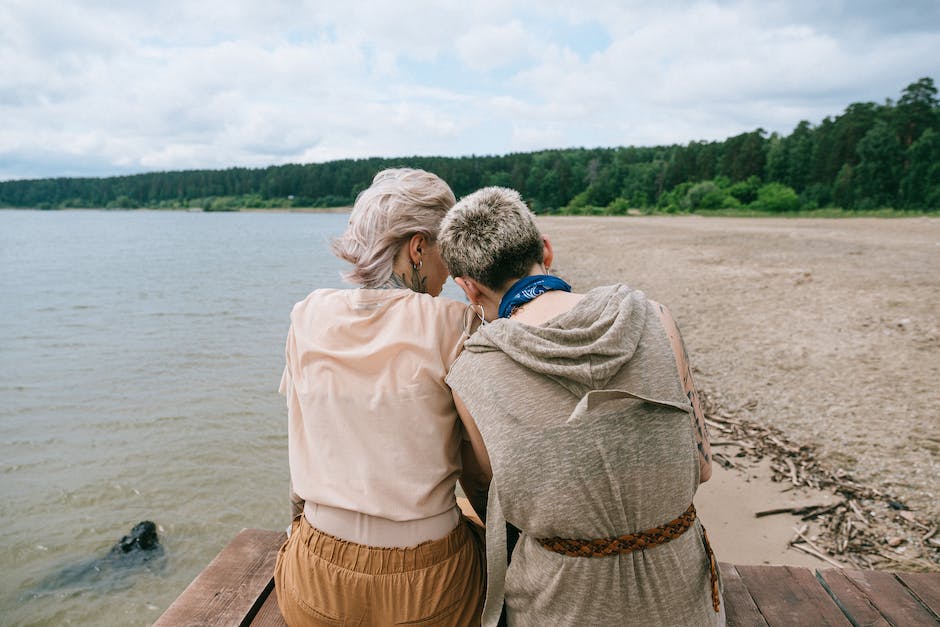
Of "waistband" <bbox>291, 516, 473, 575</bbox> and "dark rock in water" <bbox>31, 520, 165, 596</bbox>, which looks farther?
"dark rock in water" <bbox>31, 520, 165, 596</bbox>

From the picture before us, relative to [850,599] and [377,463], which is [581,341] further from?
[850,599]

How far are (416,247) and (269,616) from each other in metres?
1.40

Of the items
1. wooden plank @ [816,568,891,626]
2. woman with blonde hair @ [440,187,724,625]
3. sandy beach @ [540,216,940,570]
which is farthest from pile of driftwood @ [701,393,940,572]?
woman with blonde hair @ [440,187,724,625]

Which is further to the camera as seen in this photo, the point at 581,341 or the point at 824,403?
the point at 824,403

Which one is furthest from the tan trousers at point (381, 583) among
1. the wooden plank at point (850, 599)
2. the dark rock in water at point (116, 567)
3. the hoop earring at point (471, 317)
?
the dark rock in water at point (116, 567)

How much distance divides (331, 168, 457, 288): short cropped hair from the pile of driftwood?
325 centimetres

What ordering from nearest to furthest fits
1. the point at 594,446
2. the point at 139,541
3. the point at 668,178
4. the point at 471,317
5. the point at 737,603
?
the point at 594,446, the point at 471,317, the point at 737,603, the point at 139,541, the point at 668,178

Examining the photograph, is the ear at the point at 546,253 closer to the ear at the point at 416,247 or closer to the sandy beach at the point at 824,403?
the ear at the point at 416,247

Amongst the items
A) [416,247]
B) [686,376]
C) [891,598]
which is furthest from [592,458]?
[891,598]

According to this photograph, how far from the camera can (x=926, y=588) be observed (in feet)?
7.64

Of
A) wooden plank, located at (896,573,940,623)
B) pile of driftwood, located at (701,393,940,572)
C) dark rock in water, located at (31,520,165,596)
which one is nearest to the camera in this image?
wooden plank, located at (896,573,940,623)

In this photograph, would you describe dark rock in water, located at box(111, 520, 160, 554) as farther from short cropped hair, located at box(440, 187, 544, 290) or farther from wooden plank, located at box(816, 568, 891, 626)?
wooden plank, located at box(816, 568, 891, 626)

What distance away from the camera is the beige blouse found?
5.68 ft

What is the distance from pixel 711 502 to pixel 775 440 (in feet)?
3.63
